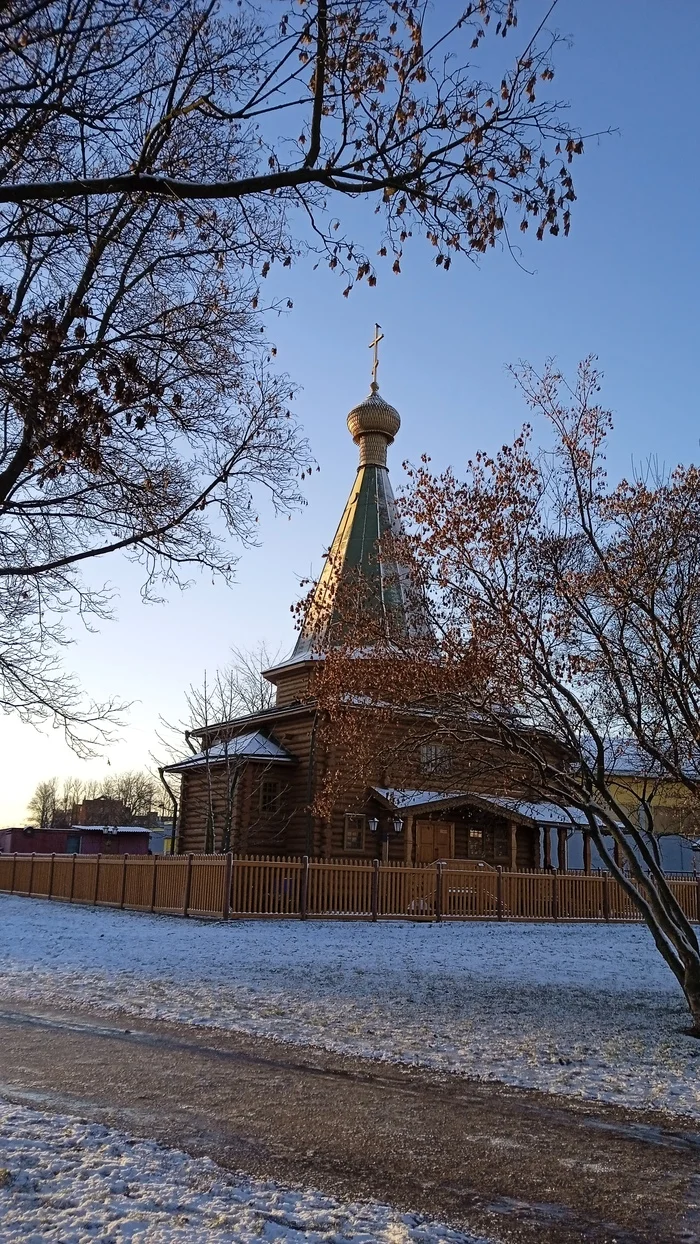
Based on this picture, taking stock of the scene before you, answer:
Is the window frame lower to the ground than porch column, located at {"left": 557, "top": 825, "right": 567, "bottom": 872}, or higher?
higher

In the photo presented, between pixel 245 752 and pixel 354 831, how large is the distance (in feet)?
14.2

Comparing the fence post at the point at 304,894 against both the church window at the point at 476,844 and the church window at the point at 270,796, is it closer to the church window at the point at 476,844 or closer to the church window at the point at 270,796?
the church window at the point at 270,796

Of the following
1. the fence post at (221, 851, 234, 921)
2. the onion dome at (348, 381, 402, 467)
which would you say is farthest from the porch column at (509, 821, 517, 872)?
the onion dome at (348, 381, 402, 467)

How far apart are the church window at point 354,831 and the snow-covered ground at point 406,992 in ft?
28.6

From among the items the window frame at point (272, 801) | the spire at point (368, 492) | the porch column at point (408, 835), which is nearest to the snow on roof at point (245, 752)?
the window frame at point (272, 801)

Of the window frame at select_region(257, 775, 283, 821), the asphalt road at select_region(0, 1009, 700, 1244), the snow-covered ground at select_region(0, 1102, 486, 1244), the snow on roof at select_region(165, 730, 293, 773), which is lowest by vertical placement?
the asphalt road at select_region(0, 1009, 700, 1244)

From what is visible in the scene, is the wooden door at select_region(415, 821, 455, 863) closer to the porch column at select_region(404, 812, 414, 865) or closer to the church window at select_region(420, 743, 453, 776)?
the porch column at select_region(404, 812, 414, 865)

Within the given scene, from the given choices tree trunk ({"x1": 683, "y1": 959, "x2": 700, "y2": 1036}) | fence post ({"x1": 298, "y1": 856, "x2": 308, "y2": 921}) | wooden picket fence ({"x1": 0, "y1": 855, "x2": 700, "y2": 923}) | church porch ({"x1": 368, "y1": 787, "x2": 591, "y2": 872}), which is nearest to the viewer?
tree trunk ({"x1": 683, "y1": 959, "x2": 700, "y2": 1036})

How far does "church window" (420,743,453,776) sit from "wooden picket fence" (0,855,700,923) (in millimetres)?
8425

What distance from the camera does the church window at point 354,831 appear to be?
29.3m

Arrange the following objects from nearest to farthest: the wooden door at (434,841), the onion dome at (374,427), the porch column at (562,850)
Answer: the porch column at (562,850) → the wooden door at (434,841) → the onion dome at (374,427)

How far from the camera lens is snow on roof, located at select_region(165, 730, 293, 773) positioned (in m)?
29.6

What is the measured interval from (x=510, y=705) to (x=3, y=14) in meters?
8.78

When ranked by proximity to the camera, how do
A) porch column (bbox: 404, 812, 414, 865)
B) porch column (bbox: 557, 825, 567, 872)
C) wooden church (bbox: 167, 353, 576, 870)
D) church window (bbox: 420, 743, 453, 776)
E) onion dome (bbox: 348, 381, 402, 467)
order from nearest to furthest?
church window (bbox: 420, 743, 453, 776), porch column (bbox: 404, 812, 414, 865), wooden church (bbox: 167, 353, 576, 870), porch column (bbox: 557, 825, 567, 872), onion dome (bbox: 348, 381, 402, 467)
